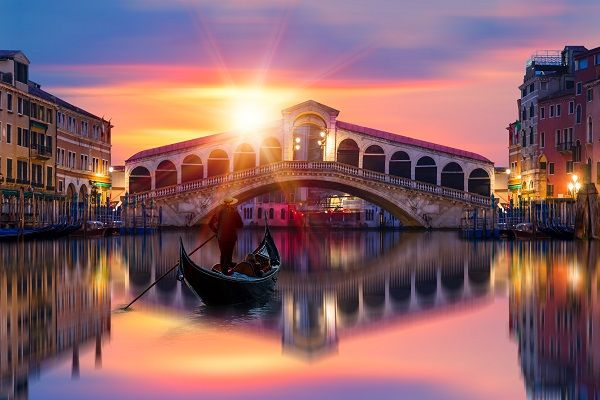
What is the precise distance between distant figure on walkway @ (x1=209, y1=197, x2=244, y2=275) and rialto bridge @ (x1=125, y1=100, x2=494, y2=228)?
3995 cm

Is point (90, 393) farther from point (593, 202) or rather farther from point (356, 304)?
point (593, 202)

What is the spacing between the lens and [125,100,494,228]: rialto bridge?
54.1 metres

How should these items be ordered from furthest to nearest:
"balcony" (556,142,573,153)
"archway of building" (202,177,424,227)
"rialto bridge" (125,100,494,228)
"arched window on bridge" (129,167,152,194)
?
"arched window on bridge" (129,167,152,194)
"rialto bridge" (125,100,494,228)
"archway of building" (202,177,424,227)
"balcony" (556,142,573,153)

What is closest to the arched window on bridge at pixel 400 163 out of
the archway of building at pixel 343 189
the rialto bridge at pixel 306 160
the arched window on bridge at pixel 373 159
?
the rialto bridge at pixel 306 160

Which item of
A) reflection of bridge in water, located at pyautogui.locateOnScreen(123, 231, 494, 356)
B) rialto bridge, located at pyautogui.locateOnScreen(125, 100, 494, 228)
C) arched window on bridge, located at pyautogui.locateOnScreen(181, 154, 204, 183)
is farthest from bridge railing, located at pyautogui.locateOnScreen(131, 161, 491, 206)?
reflection of bridge in water, located at pyautogui.locateOnScreen(123, 231, 494, 356)

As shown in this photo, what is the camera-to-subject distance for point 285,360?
838 centimetres

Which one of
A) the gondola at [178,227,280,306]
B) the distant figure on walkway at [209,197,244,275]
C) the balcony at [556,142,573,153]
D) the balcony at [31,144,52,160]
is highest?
the balcony at [556,142,573,153]

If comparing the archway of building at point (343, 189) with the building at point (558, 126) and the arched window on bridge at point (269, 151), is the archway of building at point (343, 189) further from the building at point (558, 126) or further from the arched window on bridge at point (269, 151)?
the building at point (558, 126)

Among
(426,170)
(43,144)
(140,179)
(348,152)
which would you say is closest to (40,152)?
(43,144)

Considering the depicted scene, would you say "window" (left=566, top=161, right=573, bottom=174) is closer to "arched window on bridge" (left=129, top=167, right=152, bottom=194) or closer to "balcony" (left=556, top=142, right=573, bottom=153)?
"balcony" (left=556, top=142, right=573, bottom=153)

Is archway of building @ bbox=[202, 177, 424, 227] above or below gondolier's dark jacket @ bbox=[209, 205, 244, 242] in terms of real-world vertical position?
above

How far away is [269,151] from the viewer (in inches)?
2355

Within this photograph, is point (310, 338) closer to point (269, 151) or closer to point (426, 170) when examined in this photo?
point (426, 170)

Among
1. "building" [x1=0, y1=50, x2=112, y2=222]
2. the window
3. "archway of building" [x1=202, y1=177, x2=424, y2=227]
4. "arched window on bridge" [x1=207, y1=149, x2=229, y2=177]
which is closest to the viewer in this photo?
"building" [x1=0, y1=50, x2=112, y2=222]
